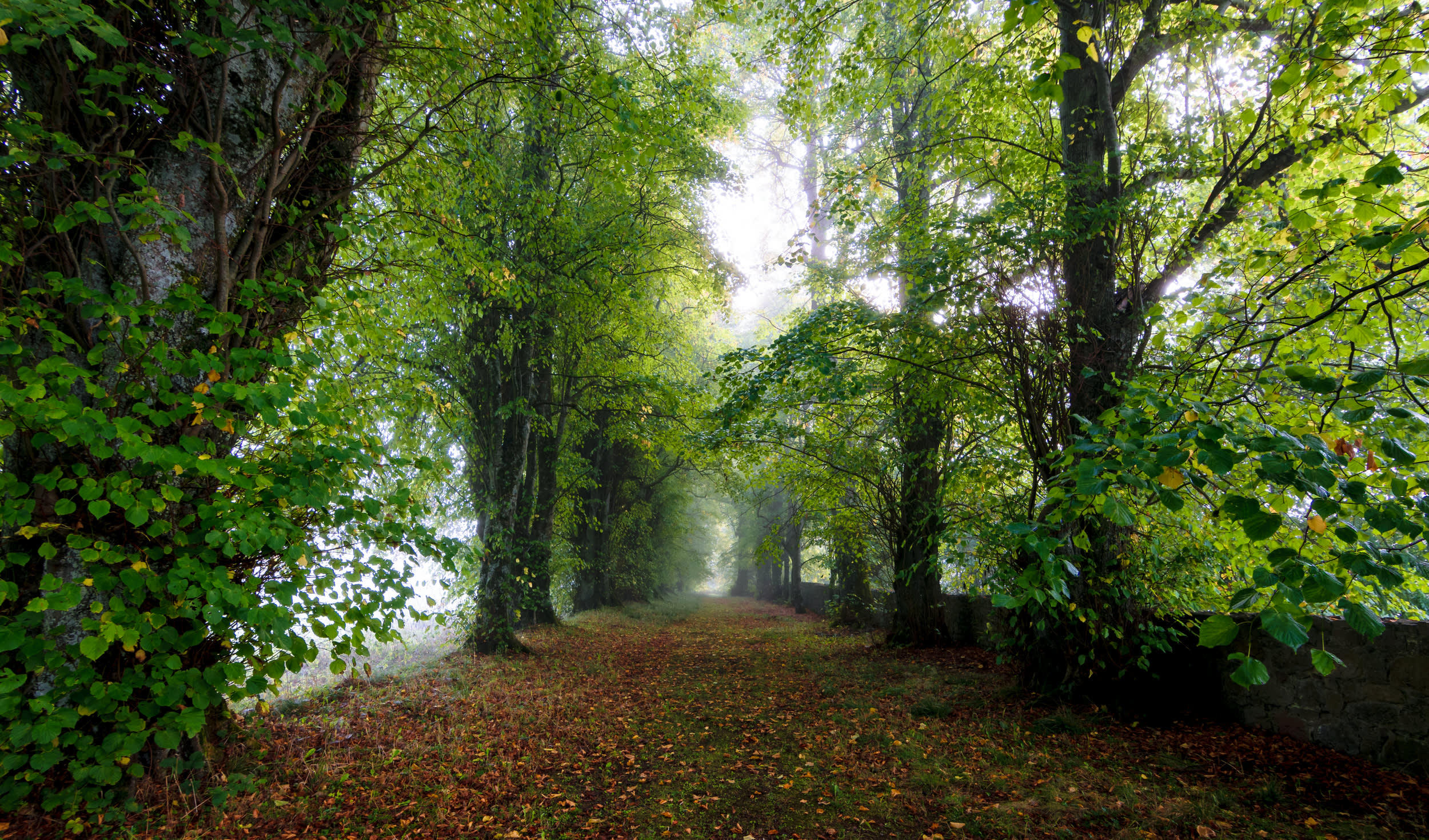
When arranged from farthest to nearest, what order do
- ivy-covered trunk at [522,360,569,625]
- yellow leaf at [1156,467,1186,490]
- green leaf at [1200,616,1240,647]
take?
ivy-covered trunk at [522,360,569,625], yellow leaf at [1156,467,1186,490], green leaf at [1200,616,1240,647]

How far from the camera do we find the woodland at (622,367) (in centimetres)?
264

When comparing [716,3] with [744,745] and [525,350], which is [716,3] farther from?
[744,745]

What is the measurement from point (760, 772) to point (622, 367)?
8.24 metres

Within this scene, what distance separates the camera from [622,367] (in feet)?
38.2

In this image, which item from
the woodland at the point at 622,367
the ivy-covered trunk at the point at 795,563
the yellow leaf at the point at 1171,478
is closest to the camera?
the yellow leaf at the point at 1171,478

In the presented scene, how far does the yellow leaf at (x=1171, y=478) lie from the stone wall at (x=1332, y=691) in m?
2.12

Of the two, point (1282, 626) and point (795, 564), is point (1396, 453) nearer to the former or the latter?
point (1282, 626)

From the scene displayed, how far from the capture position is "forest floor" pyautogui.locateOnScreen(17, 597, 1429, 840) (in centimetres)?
360

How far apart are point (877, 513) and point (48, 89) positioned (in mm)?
9876

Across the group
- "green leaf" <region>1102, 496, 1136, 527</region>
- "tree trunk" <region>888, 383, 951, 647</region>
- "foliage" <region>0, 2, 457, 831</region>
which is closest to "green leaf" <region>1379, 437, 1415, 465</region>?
"green leaf" <region>1102, 496, 1136, 527</region>

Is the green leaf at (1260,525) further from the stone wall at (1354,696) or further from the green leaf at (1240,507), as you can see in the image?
the stone wall at (1354,696)

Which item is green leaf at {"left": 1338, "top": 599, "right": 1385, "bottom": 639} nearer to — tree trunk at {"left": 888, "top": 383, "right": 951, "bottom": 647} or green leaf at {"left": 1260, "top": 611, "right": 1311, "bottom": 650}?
green leaf at {"left": 1260, "top": 611, "right": 1311, "bottom": 650}

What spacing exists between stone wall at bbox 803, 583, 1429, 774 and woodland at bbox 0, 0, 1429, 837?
0.39 m

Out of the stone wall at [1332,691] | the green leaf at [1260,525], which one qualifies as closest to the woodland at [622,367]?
the green leaf at [1260,525]
